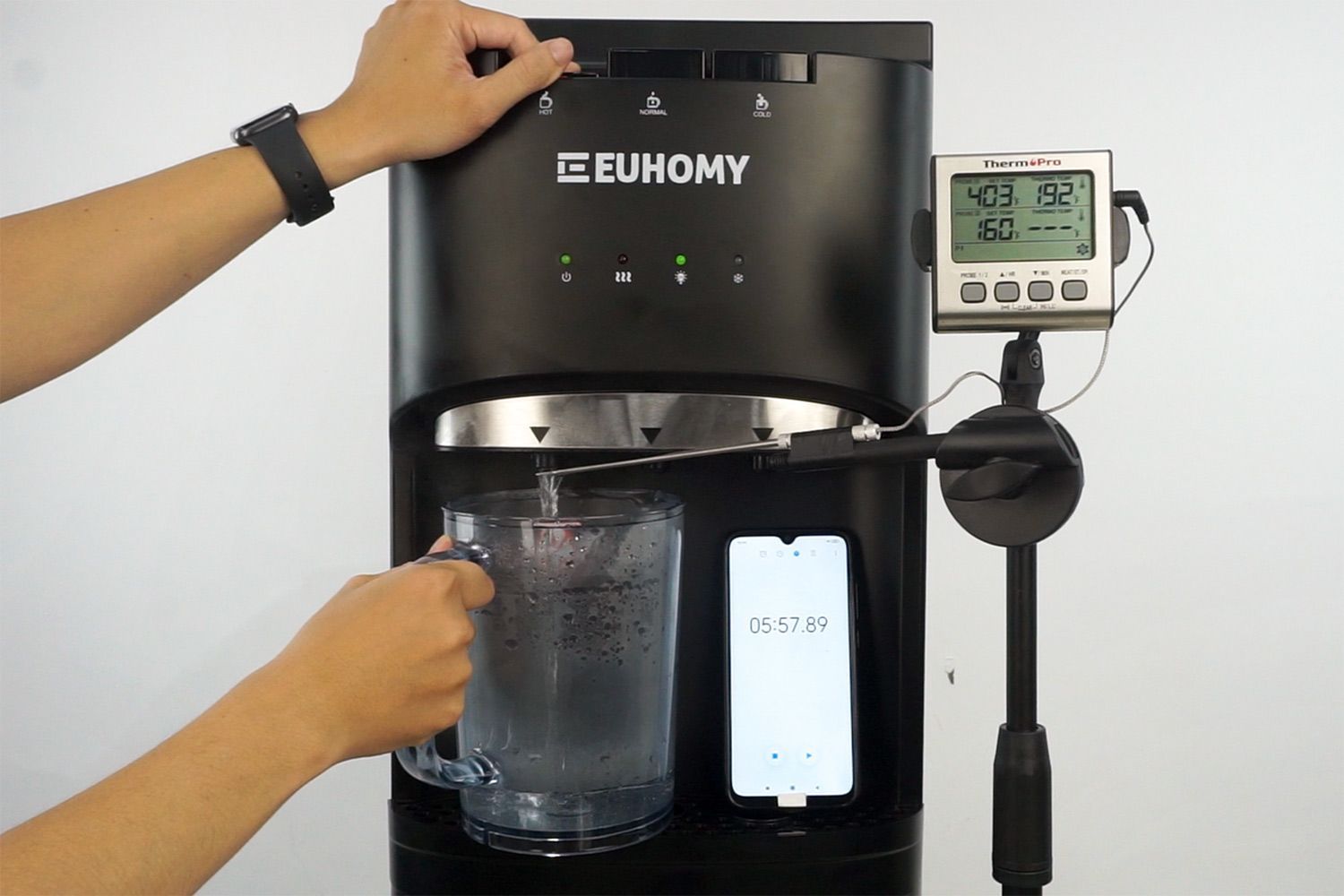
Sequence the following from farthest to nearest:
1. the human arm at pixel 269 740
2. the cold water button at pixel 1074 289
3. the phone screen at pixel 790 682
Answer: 1. the phone screen at pixel 790 682
2. the cold water button at pixel 1074 289
3. the human arm at pixel 269 740

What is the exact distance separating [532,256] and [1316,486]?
0.84 metres

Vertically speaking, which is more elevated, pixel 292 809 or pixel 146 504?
pixel 146 504

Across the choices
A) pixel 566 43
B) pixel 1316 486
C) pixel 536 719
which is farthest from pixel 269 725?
pixel 1316 486

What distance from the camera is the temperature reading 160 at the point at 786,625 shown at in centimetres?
82

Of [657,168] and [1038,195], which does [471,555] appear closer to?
[657,168]

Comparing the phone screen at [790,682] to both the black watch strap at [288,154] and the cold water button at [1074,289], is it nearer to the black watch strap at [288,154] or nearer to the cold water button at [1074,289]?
the cold water button at [1074,289]

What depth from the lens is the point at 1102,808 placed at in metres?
1.22

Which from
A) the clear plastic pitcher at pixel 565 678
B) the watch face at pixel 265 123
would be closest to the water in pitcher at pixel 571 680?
the clear plastic pitcher at pixel 565 678

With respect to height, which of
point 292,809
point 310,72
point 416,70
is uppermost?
point 310,72

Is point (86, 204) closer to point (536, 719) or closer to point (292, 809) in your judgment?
point (536, 719)

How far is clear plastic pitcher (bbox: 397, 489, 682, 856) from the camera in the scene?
73 cm

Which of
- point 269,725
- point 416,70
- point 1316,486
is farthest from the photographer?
point 1316,486

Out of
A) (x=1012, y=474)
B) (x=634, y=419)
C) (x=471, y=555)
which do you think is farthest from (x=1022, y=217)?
(x=471, y=555)

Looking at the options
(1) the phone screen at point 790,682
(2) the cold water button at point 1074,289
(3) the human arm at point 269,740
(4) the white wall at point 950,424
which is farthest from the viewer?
(4) the white wall at point 950,424
